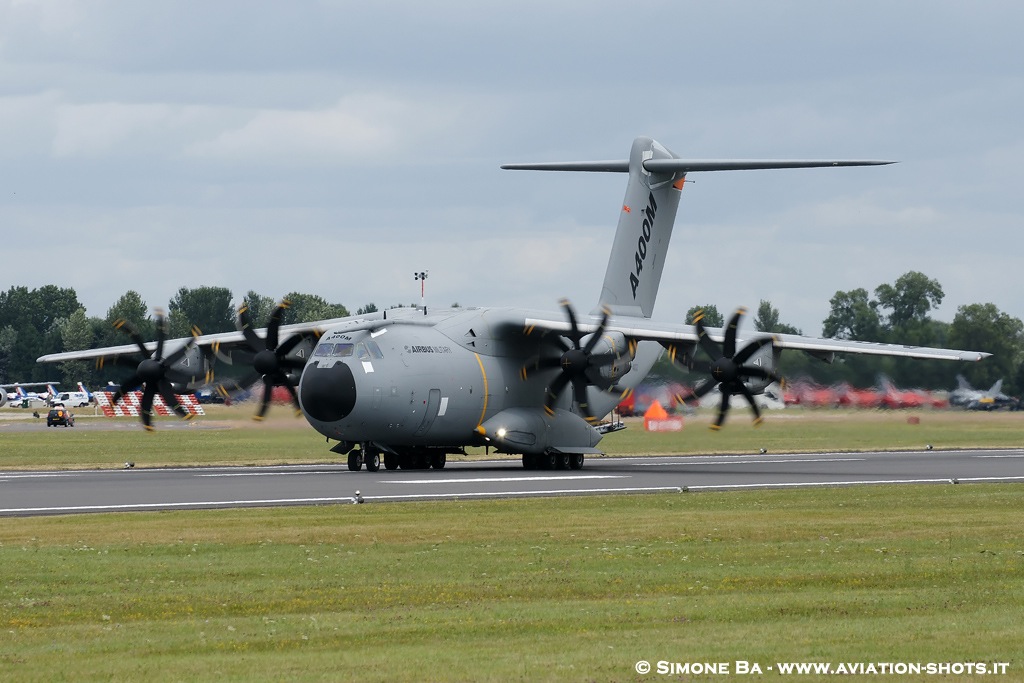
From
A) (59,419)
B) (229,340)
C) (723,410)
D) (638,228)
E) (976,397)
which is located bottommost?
(59,419)

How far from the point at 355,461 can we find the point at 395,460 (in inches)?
54.5

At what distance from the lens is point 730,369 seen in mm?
34781

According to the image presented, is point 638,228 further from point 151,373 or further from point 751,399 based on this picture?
point 151,373

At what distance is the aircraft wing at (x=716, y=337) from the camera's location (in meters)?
37.0

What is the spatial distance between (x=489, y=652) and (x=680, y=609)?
2.77 metres

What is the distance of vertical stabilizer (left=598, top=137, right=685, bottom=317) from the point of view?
147 ft

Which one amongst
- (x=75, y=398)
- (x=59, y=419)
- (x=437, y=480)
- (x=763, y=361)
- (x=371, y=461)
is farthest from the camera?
(x=75, y=398)

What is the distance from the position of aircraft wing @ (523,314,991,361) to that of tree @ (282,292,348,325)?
213ft

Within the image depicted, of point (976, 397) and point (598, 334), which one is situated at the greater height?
point (976, 397)

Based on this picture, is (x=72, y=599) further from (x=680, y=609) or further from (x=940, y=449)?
(x=940, y=449)

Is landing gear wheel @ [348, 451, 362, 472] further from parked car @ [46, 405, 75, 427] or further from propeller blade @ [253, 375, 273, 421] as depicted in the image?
parked car @ [46, 405, 75, 427]

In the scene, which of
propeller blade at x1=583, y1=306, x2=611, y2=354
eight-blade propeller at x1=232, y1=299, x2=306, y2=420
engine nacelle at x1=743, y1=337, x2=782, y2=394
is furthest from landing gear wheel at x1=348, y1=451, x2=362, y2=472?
engine nacelle at x1=743, y1=337, x2=782, y2=394

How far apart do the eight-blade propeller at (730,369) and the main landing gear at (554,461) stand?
19.7 feet

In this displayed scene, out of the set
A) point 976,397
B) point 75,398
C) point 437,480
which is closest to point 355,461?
point 437,480
